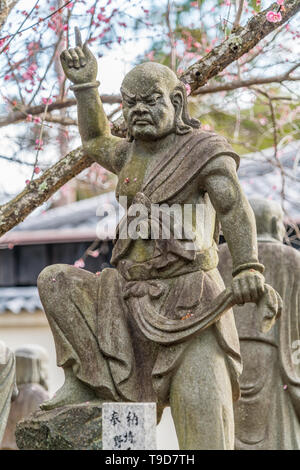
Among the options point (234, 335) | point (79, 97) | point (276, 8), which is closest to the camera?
point (234, 335)

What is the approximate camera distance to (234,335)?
5.03m

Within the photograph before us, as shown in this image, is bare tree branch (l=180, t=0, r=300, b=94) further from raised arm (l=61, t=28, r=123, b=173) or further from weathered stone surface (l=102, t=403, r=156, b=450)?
weathered stone surface (l=102, t=403, r=156, b=450)

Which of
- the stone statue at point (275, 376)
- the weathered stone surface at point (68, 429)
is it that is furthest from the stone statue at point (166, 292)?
the stone statue at point (275, 376)

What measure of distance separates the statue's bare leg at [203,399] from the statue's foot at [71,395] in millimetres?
519

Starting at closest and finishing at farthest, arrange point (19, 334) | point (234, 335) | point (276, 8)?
point (234, 335), point (276, 8), point (19, 334)

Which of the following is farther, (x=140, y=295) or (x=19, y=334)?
(x=19, y=334)

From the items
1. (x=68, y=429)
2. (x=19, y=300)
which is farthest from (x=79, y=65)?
(x=19, y=300)

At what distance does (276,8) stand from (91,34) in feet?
6.66

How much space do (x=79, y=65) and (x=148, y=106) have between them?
58cm

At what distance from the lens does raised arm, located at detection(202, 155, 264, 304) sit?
4820mm

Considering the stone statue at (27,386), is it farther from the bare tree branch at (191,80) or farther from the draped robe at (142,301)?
the draped robe at (142,301)
